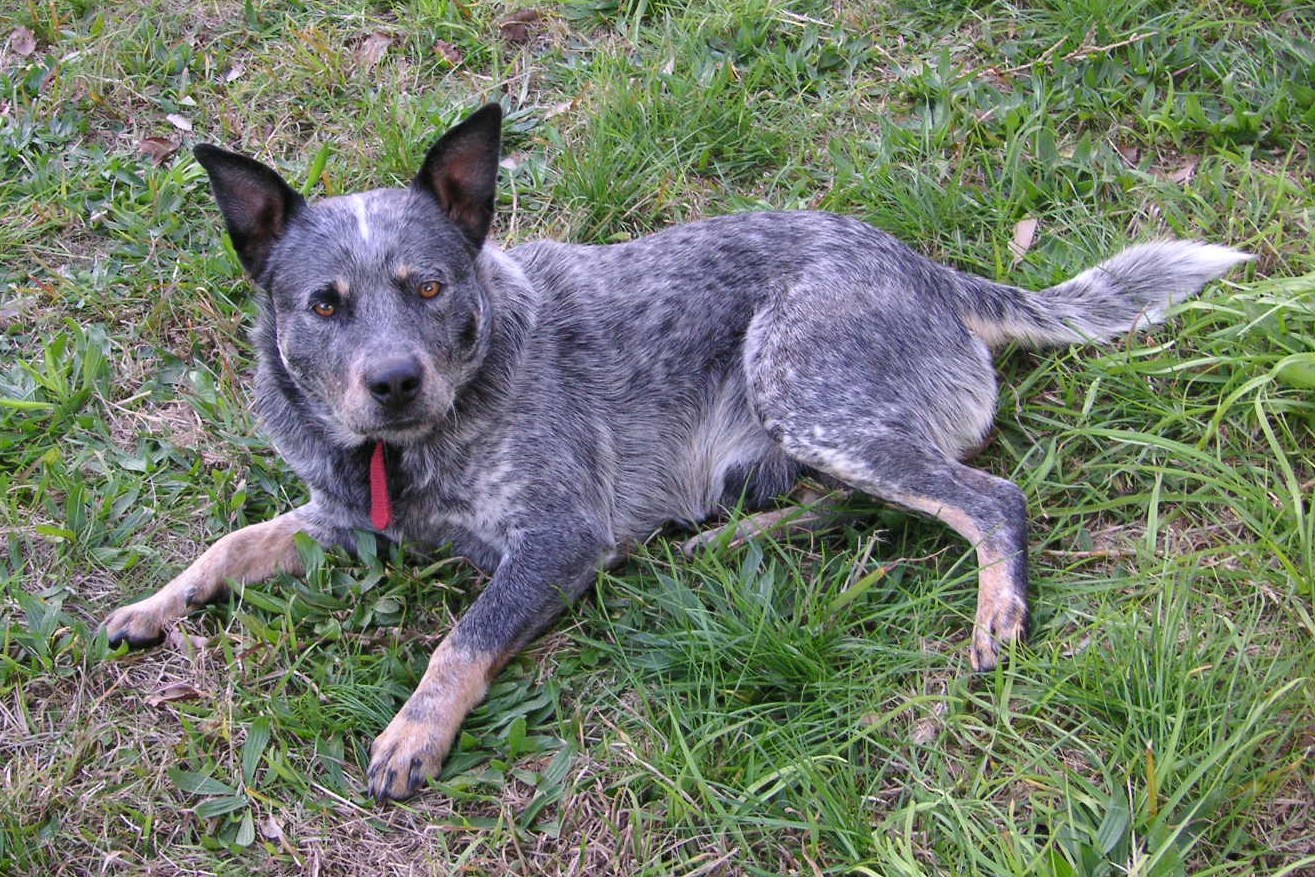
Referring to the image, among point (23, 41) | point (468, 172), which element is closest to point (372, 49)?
point (23, 41)

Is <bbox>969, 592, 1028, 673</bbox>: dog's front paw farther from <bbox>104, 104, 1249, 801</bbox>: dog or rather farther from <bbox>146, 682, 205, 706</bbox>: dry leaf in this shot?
<bbox>146, 682, 205, 706</bbox>: dry leaf

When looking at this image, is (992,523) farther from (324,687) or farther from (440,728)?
(324,687)

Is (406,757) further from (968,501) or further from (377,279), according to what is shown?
(968,501)

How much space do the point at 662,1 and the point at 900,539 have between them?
118 inches

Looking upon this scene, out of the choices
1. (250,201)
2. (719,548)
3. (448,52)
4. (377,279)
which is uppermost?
(250,201)

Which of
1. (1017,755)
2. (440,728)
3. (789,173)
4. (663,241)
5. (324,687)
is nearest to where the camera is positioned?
(1017,755)

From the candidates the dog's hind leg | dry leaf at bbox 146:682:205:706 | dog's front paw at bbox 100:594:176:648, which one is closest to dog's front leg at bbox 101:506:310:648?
dog's front paw at bbox 100:594:176:648

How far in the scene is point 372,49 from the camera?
5570 millimetres

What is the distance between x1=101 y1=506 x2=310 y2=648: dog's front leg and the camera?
12.1 feet

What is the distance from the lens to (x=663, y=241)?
167 inches

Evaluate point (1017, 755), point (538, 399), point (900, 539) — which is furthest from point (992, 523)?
point (538, 399)

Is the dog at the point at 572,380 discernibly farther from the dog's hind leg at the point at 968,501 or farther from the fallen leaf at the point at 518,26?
the fallen leaf at the point at 518,26

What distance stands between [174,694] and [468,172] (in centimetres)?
178

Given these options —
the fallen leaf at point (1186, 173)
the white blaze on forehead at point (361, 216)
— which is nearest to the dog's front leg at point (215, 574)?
the white blaze on forehead at point (361, 216)
